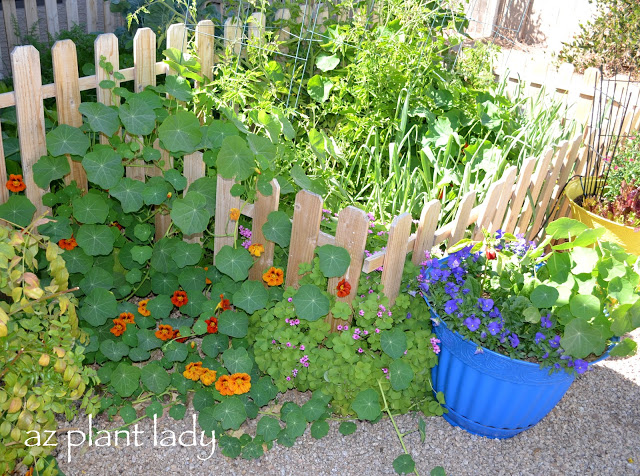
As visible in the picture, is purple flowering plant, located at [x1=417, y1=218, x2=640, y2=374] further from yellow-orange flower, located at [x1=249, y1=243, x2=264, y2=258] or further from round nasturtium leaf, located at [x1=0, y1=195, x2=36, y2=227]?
round nasturtium leaf, located at [x1=0, y1=195, x2=36, y2=227]

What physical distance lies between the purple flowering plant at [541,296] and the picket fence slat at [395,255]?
0.36 ft

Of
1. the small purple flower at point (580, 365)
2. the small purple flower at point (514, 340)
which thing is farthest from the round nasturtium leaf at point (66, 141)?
the small purple flower at point (580, 365)

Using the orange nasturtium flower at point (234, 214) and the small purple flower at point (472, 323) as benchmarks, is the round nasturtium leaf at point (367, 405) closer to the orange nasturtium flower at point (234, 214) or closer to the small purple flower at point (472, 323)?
the small purple flower at point (472, 323)

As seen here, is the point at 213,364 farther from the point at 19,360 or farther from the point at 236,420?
the point at 19,360

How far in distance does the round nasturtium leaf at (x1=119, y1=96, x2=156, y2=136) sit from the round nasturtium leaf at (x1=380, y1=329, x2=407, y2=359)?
4.59 ft

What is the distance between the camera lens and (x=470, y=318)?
2.32m

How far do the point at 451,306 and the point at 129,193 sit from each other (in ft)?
4.99

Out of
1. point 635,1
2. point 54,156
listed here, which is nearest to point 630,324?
point 54,156

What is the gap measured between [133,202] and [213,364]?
83 cm

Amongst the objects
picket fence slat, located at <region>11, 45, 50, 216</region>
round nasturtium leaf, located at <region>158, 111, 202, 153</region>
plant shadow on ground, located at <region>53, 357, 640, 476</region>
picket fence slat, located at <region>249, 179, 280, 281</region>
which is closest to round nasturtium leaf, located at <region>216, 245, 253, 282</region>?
picket fence slat, located at <region>249, 179, 280, 281</region>

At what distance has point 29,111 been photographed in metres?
2.41

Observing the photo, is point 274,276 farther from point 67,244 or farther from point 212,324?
point 67,244

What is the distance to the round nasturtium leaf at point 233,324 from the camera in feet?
8.69

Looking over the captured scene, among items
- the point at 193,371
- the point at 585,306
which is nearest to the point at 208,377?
the point at 193,371
